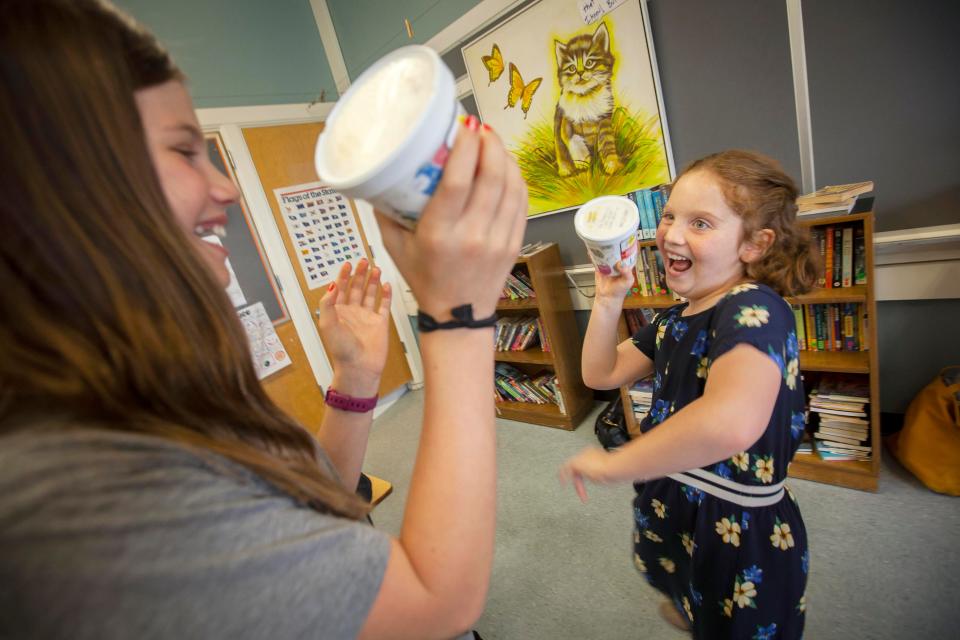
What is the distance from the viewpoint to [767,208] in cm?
99

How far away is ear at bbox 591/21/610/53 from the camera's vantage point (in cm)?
200

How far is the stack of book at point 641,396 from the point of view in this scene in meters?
2.27

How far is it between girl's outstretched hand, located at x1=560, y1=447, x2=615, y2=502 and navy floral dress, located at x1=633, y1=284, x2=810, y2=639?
0.53ft

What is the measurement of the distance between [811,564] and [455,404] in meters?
1.85

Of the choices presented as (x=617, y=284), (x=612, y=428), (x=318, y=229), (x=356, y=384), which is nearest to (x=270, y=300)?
(x=318, y=229)

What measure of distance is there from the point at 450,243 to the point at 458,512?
0.28 metres

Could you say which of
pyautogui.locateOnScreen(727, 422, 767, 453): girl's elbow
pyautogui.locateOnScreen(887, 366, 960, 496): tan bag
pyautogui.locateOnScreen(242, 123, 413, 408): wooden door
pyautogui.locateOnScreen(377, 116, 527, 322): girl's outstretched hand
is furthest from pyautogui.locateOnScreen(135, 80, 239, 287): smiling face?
pyautogui.locateOnScreen(242, 123, 413, 408): wooden door

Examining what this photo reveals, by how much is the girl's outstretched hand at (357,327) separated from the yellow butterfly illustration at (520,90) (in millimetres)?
1943

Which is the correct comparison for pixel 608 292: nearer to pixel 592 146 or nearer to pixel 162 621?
pixel 162 621

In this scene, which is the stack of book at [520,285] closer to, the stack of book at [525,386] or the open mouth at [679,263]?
the stack of book at [525,386]

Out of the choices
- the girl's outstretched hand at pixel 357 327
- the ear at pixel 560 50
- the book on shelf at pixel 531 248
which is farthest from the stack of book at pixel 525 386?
the girl's outstretched hand at pixel 357 327

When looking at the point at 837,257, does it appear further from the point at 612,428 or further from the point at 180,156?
the point at 180,156

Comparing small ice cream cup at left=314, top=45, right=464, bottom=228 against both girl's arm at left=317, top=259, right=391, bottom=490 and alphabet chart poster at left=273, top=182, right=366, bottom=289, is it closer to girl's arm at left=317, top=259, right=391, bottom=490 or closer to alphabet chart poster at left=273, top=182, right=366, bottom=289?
girl's arm at left=317, top=259, right=391, bottom=490

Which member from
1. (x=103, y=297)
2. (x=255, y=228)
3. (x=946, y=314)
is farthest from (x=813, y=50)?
(x=255, y=228)
